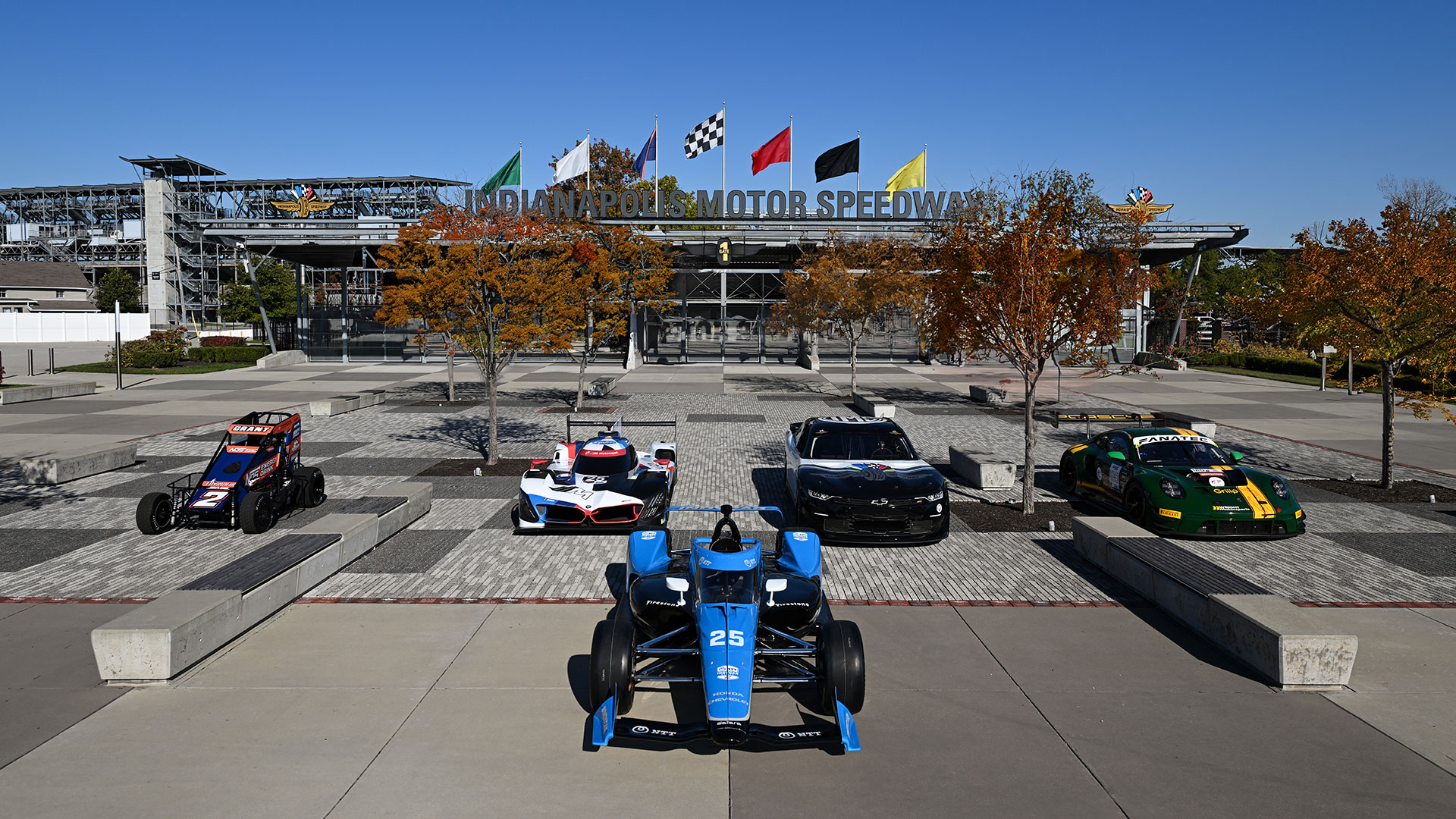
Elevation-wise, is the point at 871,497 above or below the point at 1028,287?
below

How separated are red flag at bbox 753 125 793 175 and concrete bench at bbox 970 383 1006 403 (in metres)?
Result: 15.3

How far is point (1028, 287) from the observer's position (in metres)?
13.0

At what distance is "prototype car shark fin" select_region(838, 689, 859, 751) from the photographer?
573 cm

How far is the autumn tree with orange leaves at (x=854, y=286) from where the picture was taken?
26812 millimetres

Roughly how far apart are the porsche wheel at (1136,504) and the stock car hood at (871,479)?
112 inches

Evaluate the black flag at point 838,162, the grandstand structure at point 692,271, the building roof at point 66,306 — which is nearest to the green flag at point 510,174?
the grandstand structure at point 692,271

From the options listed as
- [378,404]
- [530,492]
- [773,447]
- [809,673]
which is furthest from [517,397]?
[809,673]

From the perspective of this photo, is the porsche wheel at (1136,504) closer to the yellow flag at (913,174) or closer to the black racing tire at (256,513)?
the black racing tire at (256,513)

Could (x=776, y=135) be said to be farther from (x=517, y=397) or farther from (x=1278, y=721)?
(x=1278, y=721)

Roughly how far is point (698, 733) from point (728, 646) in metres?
0.65

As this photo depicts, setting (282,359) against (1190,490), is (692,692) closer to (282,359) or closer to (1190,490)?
(1190,490)

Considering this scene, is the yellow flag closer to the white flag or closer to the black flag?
the black flag

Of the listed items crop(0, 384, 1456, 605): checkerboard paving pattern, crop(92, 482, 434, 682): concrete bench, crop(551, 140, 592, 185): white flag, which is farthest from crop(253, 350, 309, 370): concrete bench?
crop(92, 482, 434, 682): concrete bench

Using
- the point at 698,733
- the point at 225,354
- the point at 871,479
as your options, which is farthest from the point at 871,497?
the point at 225,354
